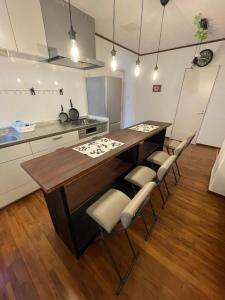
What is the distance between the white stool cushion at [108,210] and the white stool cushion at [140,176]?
0.93 ft

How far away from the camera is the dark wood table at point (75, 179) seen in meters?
1.03

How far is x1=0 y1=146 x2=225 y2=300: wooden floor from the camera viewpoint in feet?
3.69

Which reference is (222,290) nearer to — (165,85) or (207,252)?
(207,252)

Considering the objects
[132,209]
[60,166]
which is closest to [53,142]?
[60,166]

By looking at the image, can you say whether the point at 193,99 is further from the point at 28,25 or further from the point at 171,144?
the point at 28,25

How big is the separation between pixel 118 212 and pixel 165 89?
421cm

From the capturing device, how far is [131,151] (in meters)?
1.85

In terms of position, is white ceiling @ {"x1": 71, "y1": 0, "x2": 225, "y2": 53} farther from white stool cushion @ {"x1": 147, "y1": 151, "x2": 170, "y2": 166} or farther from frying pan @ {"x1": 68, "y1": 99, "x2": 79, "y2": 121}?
white stool cushion @ {"x1": 147, "y1": 151, "x2": 170, "y2": 166}

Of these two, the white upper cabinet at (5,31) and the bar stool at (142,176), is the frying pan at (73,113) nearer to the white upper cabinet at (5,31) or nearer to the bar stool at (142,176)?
the white upper cabinet at (5,31)

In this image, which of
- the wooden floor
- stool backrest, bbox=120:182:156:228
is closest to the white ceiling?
stool backrest, bbox=120:182:156:228

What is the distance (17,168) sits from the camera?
6.19 feet

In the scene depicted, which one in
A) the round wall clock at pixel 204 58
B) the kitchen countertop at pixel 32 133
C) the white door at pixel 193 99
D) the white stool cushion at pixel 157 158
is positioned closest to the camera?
the kitchen countertop at pixel 32 133

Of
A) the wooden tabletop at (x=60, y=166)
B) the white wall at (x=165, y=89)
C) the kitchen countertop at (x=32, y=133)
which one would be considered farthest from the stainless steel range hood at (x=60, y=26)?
the wooden tabletop at (x=60, y=166)

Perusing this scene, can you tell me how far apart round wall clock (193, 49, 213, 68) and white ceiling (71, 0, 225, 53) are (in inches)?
11.0
